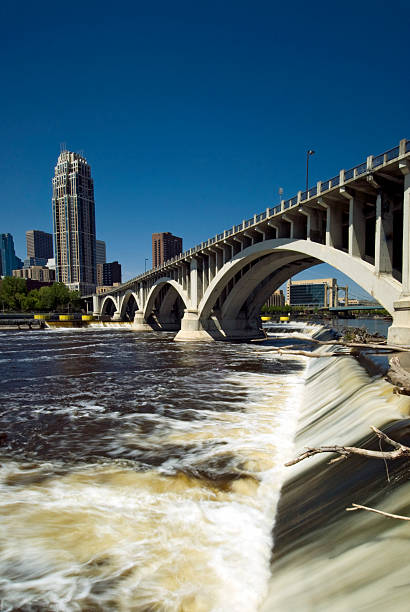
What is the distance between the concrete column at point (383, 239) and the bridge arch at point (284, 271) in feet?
1.88

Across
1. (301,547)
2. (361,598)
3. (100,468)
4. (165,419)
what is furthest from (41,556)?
(165,419)

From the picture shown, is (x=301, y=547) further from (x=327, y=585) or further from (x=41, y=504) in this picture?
(x=41, y=504)

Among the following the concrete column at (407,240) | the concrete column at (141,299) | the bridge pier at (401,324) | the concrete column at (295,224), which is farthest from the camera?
the concrete column at (141,299)

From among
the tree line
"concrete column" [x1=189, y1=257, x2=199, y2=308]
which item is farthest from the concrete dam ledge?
the tree line

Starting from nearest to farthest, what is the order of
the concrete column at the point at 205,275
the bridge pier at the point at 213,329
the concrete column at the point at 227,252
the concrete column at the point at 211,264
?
the concrete column at the point at 227,252
the concrete column at the point at 211,264
the bridge pier at the point at 213,329
the concrete column at the point at 205,275

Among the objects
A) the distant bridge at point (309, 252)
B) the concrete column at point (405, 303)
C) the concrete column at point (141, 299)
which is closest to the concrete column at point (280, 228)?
the distant bridge at point (309, 252)

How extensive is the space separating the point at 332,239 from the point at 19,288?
116232 mm

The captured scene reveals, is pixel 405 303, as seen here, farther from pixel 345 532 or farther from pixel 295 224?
pixel 345 532

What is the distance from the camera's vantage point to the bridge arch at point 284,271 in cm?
1881

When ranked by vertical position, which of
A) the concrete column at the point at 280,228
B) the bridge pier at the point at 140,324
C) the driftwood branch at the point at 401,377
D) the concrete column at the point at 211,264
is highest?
the concrete column at the point at 280,228

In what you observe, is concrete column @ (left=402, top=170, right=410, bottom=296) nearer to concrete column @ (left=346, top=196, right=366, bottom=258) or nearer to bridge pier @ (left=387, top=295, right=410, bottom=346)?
bridge pier @ (left=387, top=295, right=410, bottom=346)

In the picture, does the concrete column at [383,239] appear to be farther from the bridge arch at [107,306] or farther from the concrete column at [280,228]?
the bridge arch at [107,306]

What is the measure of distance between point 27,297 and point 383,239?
11936cm

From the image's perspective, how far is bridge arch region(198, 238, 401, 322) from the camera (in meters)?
18.8
